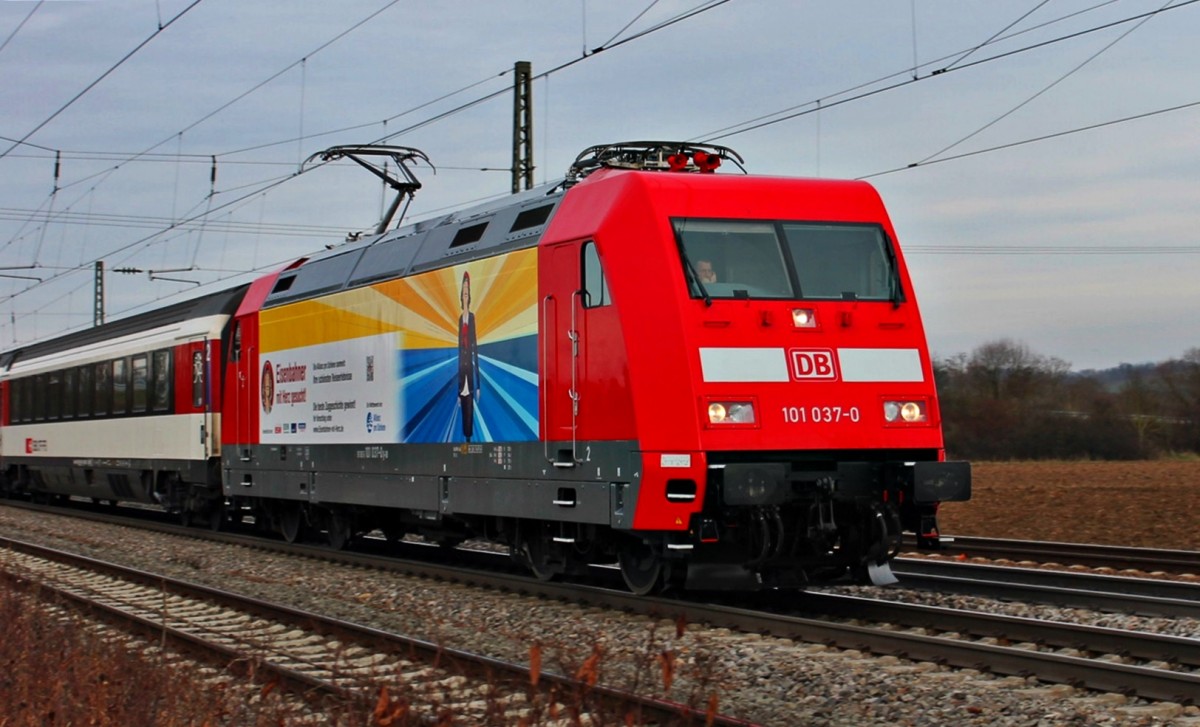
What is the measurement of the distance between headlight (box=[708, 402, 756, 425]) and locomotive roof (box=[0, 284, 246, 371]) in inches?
478

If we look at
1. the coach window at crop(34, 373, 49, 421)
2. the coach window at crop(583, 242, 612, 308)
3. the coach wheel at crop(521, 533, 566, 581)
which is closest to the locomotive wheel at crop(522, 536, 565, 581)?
the coach wheel at crop(521, 533, 566, 581)

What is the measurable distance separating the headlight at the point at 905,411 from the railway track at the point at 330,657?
3.81 meters

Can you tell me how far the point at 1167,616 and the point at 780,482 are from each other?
9.97ft

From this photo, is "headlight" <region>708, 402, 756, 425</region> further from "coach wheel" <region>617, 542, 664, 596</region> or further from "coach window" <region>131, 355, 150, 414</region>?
"coach window" <region>131, 355, 150, 414</region>

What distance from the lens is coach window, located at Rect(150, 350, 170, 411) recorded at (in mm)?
21938

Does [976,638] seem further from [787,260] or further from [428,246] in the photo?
[428,246]

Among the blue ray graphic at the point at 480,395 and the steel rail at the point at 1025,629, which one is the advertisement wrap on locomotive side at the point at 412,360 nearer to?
the blue ray graphic at the point at 480,395

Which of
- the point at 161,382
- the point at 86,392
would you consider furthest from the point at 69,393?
the point at 161,382

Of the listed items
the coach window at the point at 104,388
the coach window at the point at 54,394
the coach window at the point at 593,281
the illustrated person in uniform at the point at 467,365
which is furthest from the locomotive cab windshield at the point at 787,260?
the coach window at the point at 54,394

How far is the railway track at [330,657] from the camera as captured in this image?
5539 millimetres

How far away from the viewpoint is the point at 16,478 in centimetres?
3234

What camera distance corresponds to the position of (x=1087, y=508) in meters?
24.2

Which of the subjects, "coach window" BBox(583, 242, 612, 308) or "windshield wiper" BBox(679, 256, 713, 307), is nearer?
"windshield wiper" BBox(679, 256, 713, 307)

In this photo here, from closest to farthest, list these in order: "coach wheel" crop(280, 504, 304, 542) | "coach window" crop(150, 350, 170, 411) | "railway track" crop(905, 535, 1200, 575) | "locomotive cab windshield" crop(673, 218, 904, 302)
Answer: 1. "locomotive cab windshield" crop(673, 218, 904, 302)
2. "railway track" crop(905, 535, 1200, 575)
3. "coach wheel" crop(280, 504, 304, 542)
4. "coach window" crop(150, 350, 170, 411)
